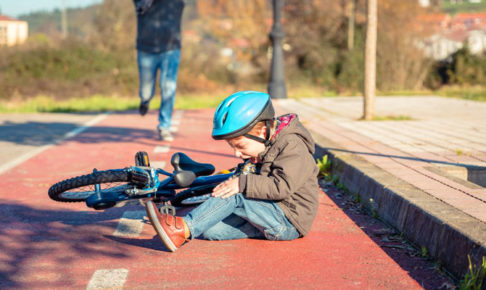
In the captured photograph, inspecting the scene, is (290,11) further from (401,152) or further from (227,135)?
(227,135)

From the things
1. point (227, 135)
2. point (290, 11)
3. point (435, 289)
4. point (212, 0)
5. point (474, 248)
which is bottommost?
point (435, 289)

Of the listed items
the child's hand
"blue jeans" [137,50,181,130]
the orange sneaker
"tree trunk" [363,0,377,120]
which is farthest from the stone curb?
"tree trunk" [363,0,377,120]

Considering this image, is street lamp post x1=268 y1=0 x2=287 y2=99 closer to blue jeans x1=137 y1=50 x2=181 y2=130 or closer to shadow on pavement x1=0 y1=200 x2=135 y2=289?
blue jeans x1=137 y1=50 x2=181 y2=130

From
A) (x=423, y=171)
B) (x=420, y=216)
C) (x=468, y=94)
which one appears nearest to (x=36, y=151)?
(x=423, y=171)

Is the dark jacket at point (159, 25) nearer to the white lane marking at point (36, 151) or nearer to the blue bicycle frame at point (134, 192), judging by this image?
the white lane marking at point (36, 151)

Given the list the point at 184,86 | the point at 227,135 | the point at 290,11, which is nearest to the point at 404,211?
the point at 227,135

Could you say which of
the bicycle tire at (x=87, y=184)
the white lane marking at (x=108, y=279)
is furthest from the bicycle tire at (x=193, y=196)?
the white lane marking at (x=108, y=279)

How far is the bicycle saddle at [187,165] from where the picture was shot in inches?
168

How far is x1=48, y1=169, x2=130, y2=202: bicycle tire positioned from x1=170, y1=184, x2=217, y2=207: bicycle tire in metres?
0.60

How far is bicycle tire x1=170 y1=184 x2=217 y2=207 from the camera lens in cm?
450

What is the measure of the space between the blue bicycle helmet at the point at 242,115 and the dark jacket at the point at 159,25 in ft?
16.9

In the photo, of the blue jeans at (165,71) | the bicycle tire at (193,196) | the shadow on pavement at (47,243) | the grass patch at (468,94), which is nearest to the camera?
the shadow on pavement at (47,243)

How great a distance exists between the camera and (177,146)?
836 centimetres

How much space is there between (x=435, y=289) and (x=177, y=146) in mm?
5608
